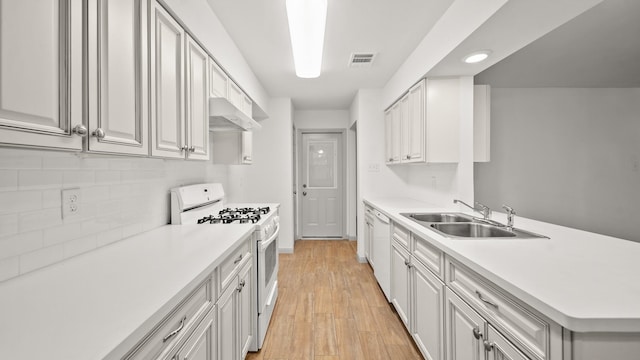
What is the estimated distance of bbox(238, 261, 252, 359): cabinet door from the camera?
163cm

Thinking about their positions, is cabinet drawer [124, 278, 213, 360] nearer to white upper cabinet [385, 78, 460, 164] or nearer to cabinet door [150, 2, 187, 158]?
cabinet door [150, 2, 187, 158]

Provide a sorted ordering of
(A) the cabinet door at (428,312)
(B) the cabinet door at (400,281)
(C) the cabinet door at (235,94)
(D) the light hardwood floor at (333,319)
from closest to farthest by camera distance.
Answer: (A) the cabinet door at (428,312), (D) the light hardwood floor at (333,319), (B) the cabinet door at (400,281), (C) the cabinet door at (235,94)

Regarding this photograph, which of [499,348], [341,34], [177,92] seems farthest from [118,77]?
[341,34]

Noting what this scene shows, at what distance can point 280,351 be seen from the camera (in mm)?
1972

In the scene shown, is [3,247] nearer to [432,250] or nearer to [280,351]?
[280,351]

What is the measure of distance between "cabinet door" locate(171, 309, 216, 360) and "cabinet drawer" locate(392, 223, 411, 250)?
4.67 ft

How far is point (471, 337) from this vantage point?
122cm

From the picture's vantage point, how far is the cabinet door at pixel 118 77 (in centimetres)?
88

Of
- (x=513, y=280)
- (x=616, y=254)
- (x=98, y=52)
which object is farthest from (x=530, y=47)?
Result: (x=98, y=52)

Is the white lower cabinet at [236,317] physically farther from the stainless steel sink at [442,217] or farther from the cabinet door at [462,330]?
the stainless steel sink at [442,217]

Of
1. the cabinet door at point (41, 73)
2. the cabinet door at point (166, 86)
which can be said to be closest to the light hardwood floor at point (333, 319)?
the cabinet door at point (166, 86)

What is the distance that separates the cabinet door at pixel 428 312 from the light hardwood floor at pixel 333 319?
0.27 metres

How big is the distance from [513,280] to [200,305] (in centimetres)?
118

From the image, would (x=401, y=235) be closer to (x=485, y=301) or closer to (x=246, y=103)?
(x=485, y=301)
